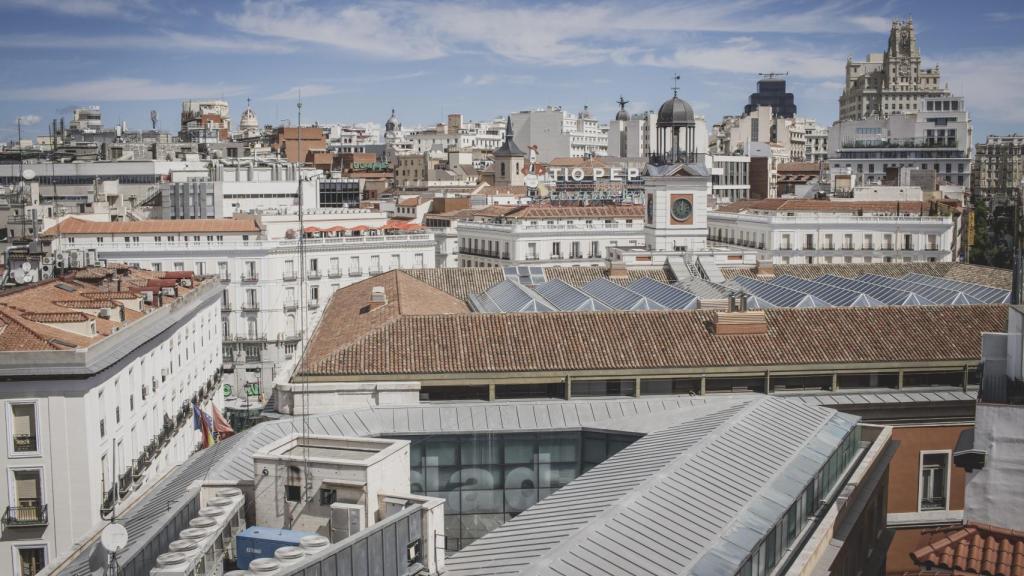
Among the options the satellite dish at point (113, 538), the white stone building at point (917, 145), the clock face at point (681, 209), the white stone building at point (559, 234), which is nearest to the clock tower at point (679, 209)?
the clock face at point (681, 209)

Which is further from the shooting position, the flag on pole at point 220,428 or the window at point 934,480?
the flag on pole at point 220,428

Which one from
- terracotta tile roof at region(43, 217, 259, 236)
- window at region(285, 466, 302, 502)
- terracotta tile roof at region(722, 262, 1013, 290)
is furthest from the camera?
terracotta tile roof at region(43, 217, 259, 236)

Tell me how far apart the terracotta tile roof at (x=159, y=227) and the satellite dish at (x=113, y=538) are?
55345 millimetres

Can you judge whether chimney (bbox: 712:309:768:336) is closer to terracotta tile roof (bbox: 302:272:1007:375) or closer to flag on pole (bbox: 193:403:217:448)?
terracotta tile roof (bbox: 302:272:1007:375)

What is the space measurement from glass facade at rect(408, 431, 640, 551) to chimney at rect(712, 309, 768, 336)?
7880 mm

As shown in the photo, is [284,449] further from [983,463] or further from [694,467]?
[983,463]

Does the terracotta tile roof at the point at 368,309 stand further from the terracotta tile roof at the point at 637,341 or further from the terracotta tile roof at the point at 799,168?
the terracotta tile roof at the point at 799,168

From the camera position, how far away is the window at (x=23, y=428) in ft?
89.2

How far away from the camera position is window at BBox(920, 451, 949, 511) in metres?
28.2

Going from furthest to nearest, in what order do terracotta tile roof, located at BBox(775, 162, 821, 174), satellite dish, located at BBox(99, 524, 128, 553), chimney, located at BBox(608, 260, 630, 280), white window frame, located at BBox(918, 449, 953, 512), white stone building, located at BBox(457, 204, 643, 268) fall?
terracotta tile roof, located at BBox(775, 162, 821, 174) → white stone building, located at BBox(457, 204, 643, 268) → chimney, located at BBox(608, 260, 630, 280) → white window frame, located at BBox(918, 449, 953, 512) → satellite dish, located at BBox(99, 524, 128, 553)

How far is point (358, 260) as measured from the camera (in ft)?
244

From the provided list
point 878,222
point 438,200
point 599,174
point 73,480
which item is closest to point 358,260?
point 438,200

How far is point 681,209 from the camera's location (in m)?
61.8

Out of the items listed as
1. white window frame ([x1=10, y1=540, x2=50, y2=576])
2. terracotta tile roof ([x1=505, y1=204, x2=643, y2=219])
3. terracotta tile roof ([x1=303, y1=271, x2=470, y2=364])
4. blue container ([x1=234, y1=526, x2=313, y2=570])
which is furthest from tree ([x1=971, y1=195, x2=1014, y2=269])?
A: blue container ([x1=234, y1=526, x2=313, y2=570])
